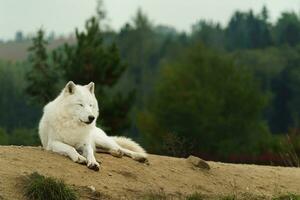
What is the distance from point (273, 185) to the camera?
11531mm

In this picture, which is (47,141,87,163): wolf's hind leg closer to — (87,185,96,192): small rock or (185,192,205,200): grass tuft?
(87,185,96,192): small rock

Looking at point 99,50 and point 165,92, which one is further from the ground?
point 99,50

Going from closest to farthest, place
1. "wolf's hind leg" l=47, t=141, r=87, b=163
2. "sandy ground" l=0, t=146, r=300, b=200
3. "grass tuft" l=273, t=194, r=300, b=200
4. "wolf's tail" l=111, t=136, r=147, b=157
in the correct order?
"sandy ground" l=0, t=146, r=300, b=200
"grass tuft" l=273, t=194, r=300, b=200
"wolf's hind leg" l=47, t=141, r=87, b=163
"wolf's tail" l=111, t=136, r=147, b=157

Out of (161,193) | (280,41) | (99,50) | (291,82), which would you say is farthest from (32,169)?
(280,41)

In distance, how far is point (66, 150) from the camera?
33.2 ft

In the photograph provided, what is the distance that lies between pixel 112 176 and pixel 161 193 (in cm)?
73

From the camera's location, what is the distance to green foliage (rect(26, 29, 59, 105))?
100 ft

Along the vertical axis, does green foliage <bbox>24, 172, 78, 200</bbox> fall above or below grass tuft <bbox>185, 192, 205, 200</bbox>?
above

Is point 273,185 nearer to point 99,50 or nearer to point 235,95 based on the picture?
point 99,50

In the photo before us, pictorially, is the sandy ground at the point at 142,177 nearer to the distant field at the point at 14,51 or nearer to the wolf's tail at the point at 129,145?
the wolf's tail at the point at 129,145

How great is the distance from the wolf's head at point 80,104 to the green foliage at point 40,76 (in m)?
19.5

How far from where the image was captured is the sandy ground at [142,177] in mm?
9172

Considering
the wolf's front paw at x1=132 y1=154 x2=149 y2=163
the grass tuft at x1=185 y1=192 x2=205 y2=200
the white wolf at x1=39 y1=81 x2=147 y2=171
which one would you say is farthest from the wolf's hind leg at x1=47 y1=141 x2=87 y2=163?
the grass tuft at x1=185 y1=192 x2=205 y2=200

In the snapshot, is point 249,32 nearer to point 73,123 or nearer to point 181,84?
point 181,84
